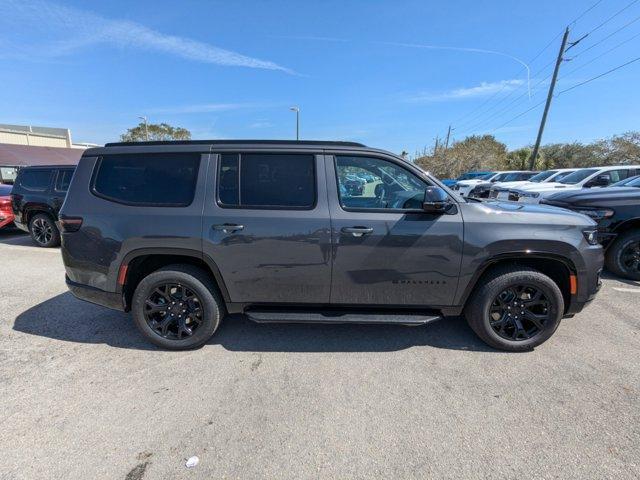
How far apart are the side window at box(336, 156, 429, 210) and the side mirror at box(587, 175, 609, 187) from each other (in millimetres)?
9364

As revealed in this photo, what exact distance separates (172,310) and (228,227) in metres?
1.01

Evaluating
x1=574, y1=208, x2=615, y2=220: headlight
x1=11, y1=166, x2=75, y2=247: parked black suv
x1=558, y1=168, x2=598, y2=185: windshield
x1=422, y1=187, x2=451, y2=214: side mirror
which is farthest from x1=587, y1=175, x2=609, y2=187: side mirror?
x1=11, y1=166, x2=75, y2=247: parked black suv

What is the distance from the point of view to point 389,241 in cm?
308

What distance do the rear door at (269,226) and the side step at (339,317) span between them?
0.12m

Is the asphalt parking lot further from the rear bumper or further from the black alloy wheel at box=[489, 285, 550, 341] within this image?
the rear bumper

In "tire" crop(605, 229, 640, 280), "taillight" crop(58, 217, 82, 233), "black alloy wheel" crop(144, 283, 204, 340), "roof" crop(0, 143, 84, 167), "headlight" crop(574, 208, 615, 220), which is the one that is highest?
"roof" crop(0, 143, 84, 167)

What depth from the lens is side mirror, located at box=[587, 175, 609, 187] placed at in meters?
9.51

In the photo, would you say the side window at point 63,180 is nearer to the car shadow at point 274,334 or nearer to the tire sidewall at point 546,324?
the car shadow at point 274,334

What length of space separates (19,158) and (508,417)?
1518 inches

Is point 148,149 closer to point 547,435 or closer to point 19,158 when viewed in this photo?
point 547,435

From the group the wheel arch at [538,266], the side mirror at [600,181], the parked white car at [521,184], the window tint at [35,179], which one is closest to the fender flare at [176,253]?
the wheel arch at [538,266]

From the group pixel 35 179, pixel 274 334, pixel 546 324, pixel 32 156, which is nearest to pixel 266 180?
pixel 274 334

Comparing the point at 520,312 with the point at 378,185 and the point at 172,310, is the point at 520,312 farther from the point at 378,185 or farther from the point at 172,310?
the point at 172,310

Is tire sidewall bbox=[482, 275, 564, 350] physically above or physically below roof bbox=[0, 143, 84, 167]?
below
